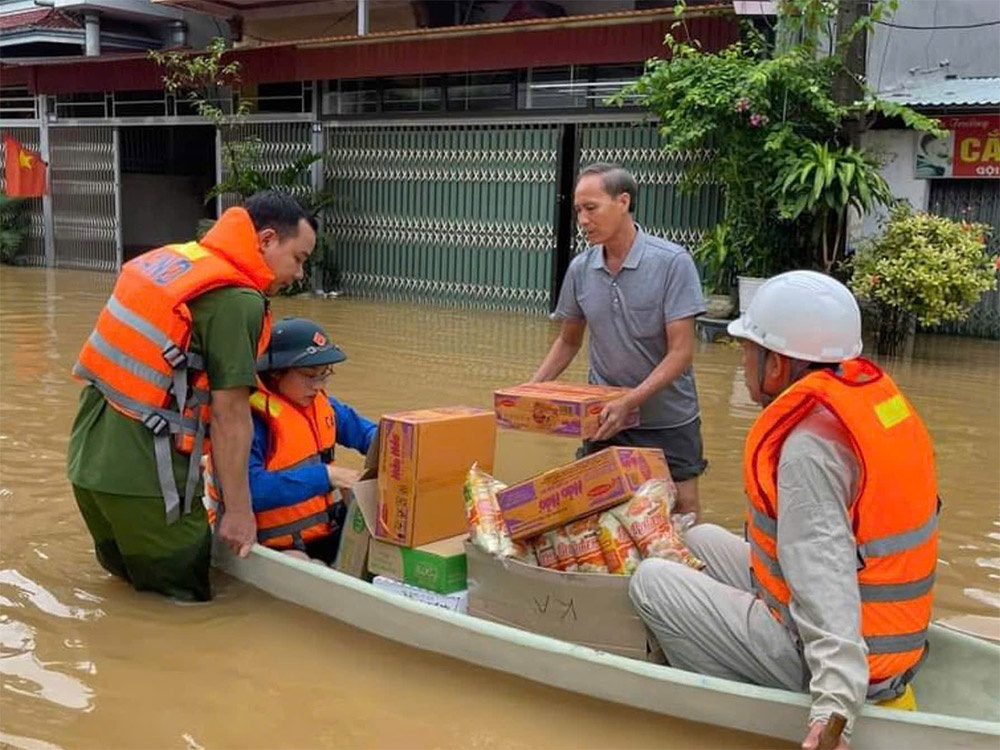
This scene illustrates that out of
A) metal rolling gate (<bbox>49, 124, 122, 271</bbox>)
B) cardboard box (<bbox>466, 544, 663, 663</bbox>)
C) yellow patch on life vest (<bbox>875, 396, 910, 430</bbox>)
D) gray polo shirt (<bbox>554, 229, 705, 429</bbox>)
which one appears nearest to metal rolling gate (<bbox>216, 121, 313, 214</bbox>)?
metal rolling gate (<bbox>49, 124, 122, 271</bbox>)

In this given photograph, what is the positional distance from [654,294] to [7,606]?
8.19 ft

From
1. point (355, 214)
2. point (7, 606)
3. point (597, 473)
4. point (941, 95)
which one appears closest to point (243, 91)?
point (355, 214)

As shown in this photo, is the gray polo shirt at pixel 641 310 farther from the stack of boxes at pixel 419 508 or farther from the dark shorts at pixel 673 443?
the stack of boxes at pixel 419 508

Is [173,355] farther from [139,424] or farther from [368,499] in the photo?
[368,499]

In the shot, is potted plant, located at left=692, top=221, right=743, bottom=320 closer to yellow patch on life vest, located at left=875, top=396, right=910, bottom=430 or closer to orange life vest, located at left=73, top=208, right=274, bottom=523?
orange life vest, located at left=73, top=208, right=274, bottom=523

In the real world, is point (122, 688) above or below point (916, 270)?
below

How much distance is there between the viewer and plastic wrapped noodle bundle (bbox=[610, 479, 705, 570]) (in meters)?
2.85

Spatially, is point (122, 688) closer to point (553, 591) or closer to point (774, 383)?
point (553, 591)

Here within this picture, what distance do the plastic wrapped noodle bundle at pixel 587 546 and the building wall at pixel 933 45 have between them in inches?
341

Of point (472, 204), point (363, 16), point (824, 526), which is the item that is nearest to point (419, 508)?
point (824, 526)

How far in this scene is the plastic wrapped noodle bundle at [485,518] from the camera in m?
3.04

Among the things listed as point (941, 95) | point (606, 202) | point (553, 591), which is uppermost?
point (941, 95)

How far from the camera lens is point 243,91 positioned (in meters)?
13.7

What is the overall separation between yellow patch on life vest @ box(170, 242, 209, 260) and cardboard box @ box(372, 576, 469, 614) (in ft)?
3.85
